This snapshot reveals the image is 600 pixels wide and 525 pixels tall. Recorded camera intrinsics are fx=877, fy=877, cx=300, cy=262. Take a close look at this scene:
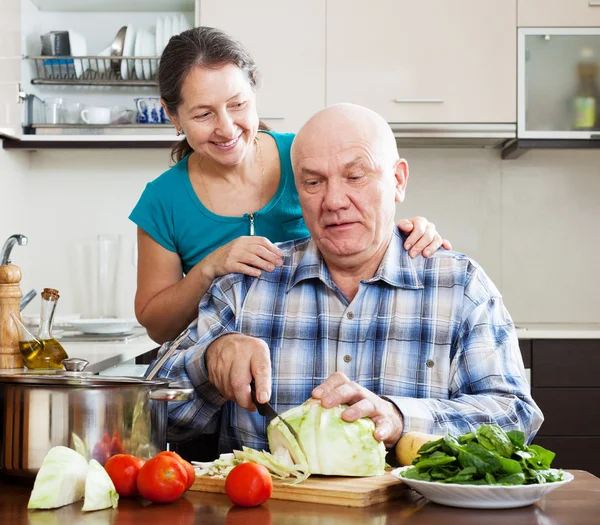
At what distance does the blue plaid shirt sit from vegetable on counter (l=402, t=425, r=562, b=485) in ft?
1.28

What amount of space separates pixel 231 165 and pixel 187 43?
29 cm

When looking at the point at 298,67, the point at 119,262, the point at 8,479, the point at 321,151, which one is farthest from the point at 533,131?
the point at 8,479

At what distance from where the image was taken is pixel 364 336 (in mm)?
1667

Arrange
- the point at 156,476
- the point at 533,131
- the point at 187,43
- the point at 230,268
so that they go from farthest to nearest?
1. the point at 533,131
2. the point at 187,43
3. the point at 230,268
4. the point at 156,476

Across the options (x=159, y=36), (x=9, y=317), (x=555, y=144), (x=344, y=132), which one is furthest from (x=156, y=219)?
(x=555, y=144)

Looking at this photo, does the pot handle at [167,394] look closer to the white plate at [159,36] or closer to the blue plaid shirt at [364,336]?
the blue plaid shirt at [364,336]

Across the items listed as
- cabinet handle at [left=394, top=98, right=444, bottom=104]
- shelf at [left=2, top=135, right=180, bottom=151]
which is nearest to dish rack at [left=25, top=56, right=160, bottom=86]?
shelf at [left=2, top=135, right=180, bottom=151]

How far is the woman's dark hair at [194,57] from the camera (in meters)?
1.91

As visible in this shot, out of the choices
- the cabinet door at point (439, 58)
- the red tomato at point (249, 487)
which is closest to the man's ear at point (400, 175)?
the red tomato at point (249, 487)

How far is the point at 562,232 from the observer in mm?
3871

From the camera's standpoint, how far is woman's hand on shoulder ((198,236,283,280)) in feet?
5.78

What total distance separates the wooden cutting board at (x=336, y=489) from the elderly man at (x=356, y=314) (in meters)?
0.38

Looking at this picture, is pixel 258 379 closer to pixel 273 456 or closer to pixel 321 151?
pixel 273 456

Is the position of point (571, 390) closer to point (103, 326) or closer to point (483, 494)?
point (103, 326)
